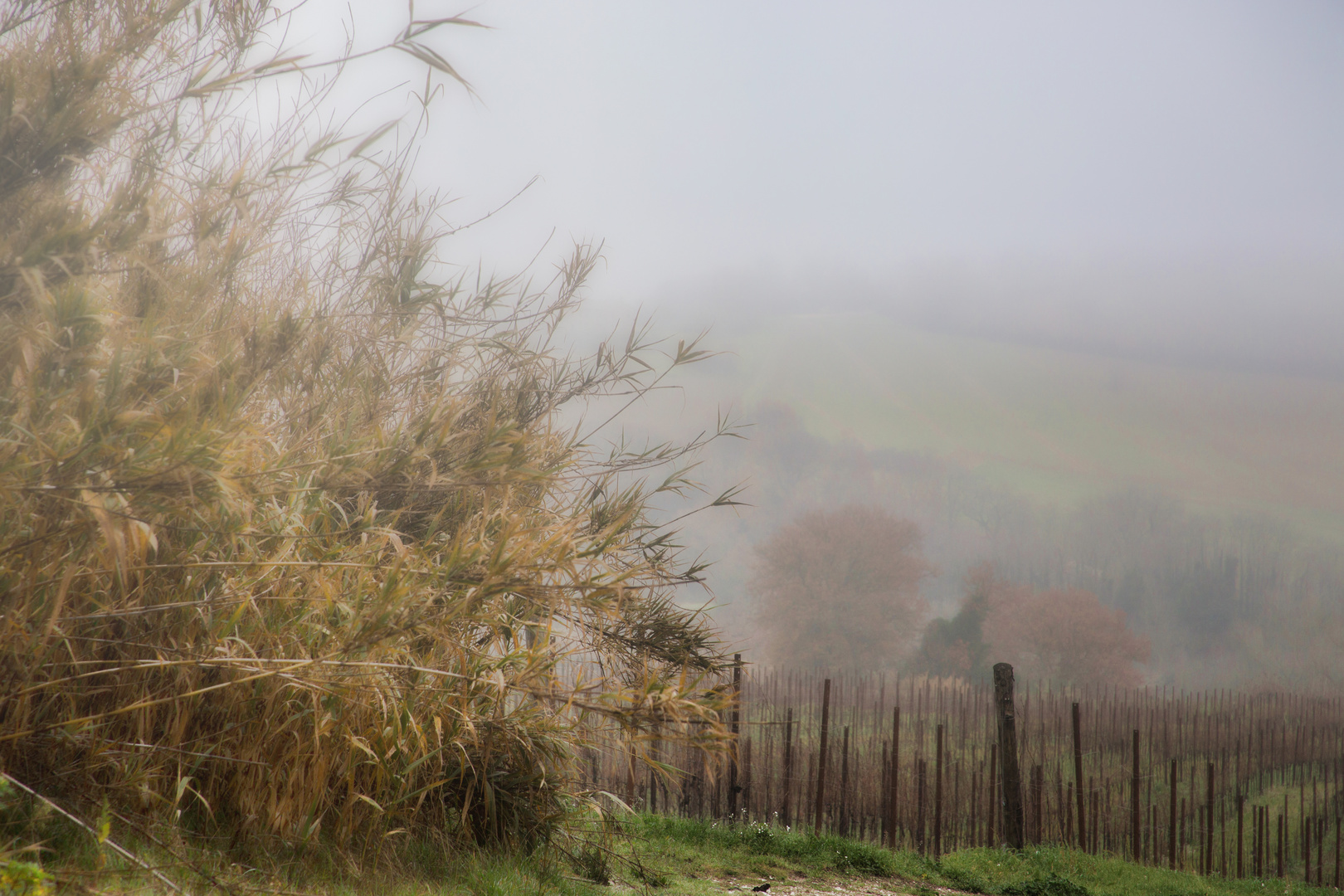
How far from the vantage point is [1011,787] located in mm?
8469

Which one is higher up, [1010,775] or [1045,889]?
[1010,775]

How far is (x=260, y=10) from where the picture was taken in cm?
416

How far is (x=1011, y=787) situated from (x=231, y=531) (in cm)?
844

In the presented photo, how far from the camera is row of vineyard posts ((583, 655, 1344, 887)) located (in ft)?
28.6

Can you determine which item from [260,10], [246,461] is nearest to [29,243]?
[246,461]

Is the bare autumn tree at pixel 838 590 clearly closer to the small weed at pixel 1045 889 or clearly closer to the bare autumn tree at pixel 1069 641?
the bare autumn tree at pixel 1069 641

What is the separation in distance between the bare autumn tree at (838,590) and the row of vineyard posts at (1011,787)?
15904 millimetres

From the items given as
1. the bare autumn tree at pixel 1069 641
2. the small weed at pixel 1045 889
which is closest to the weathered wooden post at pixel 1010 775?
the small weed at pixel 1045 889

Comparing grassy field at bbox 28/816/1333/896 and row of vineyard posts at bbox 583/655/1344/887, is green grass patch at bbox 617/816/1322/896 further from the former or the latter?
row of vineyard posts at bbox 583/655/1344/887

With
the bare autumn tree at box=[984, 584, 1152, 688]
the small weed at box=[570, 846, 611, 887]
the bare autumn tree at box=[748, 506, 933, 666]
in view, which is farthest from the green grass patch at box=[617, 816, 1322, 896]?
the bare autumn tree at box=[748, 506, 933, 666]

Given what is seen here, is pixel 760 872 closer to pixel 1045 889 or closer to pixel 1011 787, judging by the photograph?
pixel 1045 889

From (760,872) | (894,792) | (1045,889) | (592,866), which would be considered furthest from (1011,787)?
(592,866)

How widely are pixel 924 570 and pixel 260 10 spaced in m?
37.1

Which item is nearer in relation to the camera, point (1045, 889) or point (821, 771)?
point (1045, 889)
